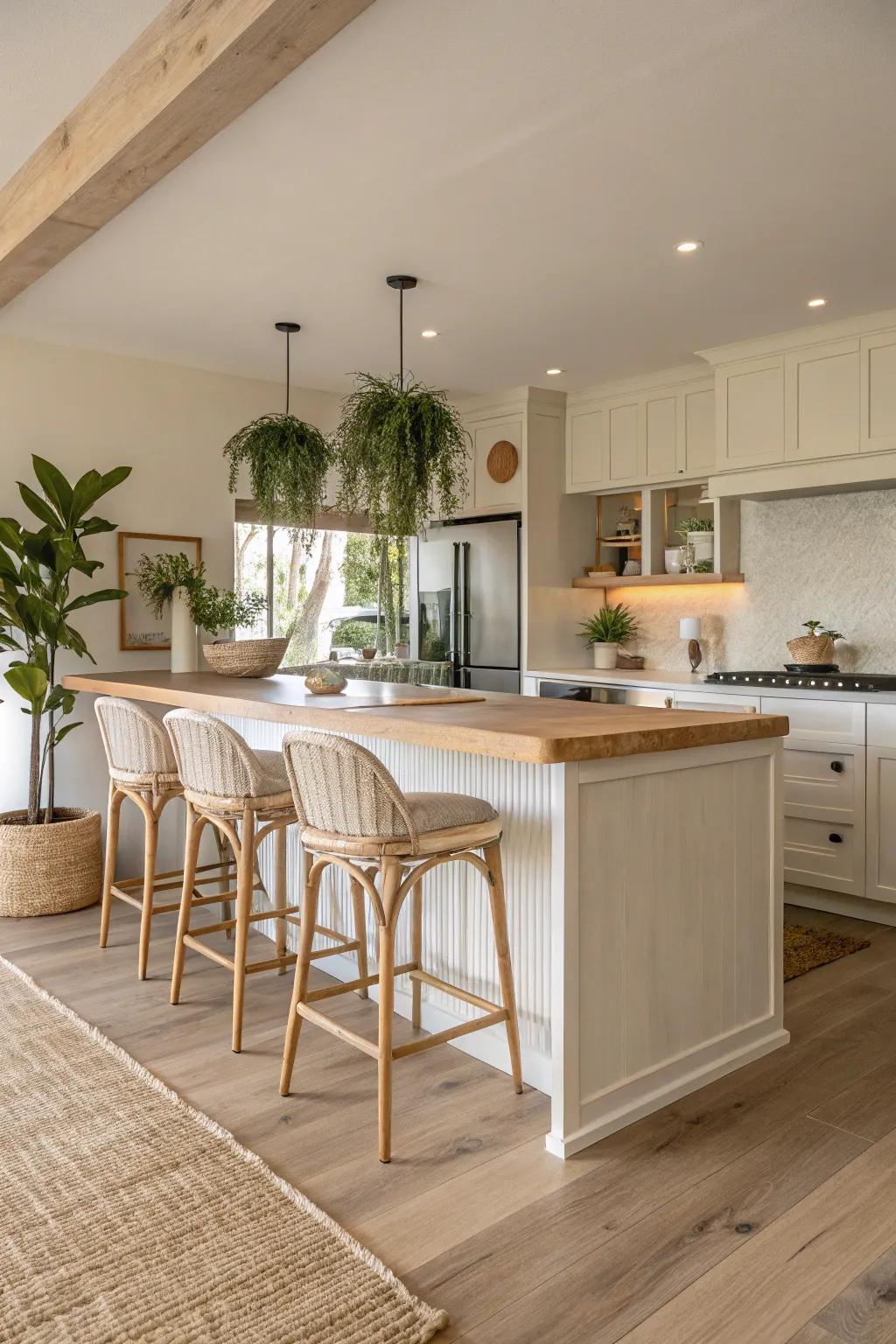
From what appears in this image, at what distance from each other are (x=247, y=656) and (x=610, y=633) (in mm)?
2648

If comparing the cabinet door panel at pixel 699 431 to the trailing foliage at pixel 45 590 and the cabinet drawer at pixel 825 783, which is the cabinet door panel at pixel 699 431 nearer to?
the cabinet drawer at pixel 825 783

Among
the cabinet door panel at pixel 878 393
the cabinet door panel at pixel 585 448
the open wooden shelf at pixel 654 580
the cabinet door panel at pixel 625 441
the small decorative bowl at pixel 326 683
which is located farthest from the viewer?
the cabinet door panel at pixel 585 448

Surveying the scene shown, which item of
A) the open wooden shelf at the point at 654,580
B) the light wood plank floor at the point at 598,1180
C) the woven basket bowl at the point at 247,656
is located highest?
the open wooden shelf at the point at 654,580

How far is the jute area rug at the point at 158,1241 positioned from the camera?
1.67 metres

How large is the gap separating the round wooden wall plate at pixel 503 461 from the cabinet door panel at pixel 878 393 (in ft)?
6.71

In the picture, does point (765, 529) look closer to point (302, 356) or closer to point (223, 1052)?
point (302, 356)

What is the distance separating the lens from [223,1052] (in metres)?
2.74

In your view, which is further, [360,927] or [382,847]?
[360,927]

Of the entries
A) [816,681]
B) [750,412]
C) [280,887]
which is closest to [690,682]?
[816,681]

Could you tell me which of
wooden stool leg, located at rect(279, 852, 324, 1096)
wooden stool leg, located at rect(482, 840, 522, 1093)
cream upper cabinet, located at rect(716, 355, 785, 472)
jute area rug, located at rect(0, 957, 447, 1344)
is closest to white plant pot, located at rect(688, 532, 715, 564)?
cream upper cabinet, located at rect(716, 355, 785, 472)

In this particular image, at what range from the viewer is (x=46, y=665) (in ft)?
13.9

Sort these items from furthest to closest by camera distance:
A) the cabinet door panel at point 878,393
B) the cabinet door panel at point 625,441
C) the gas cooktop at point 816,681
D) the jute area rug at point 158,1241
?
the cabinet door panel at point 625,441
the cabinet door panel at point 878,393
the gas cooktop at point 816,681
the jute area rug at point 158,1241

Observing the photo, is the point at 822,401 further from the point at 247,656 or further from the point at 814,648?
the point at 247,656

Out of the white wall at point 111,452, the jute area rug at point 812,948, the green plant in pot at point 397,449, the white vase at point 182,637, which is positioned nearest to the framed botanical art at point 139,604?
the white wall at point 111,452
